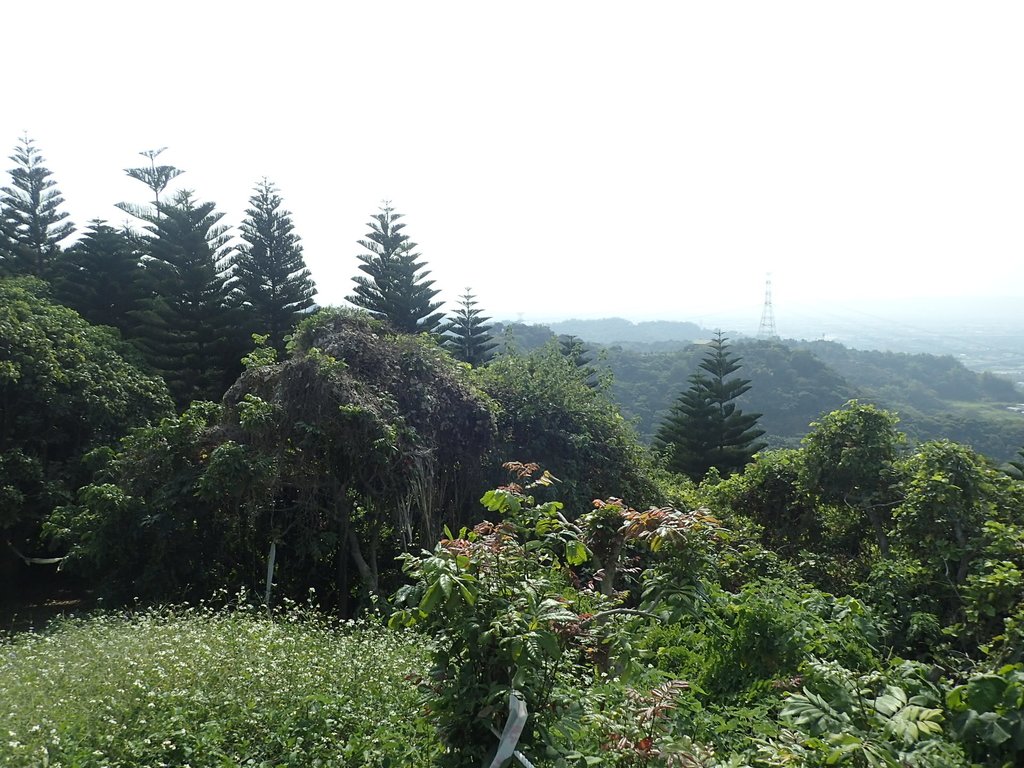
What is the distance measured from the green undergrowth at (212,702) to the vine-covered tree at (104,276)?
13317 millimetres

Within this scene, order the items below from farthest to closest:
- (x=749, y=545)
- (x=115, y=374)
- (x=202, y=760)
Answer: (x=115, y=374), (x=749, y=545), (x=202, y=760)

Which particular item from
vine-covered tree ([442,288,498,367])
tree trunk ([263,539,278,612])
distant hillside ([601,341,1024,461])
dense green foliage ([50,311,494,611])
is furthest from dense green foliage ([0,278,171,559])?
distant hillside ([601,341,1024,461])

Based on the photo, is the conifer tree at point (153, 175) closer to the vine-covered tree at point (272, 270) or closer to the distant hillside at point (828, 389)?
the vine-covered tree at point (272, 270)

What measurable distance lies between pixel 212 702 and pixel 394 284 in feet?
49.3

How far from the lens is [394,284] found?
17203 millimetres

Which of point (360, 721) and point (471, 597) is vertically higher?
point (471, 597)

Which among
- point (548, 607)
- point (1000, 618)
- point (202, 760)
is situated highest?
point (548, 607)

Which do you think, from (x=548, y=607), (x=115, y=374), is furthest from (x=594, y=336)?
(x=548, y=607)

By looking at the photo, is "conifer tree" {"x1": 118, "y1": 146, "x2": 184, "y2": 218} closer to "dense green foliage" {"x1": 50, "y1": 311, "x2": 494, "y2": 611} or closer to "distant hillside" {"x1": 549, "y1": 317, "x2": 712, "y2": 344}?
"dense green foliage" {"x1": 50, "y1": 311, "x2": 494, "y2": 611}

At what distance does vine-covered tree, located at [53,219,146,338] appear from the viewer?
48.4 feet

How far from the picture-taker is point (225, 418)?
19.8ft

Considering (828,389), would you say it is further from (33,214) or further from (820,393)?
(33,214)

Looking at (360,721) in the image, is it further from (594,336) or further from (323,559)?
(594,336)

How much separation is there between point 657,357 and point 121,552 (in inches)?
1733
